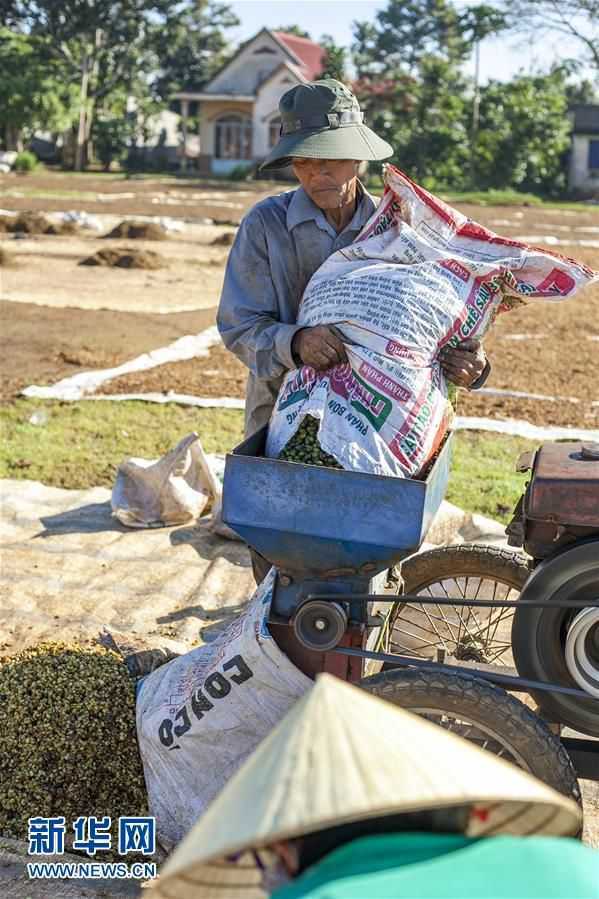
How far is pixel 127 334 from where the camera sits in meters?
11.1

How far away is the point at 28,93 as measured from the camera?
46.4m

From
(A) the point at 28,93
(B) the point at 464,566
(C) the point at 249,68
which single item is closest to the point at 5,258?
(B) the point at 464,566

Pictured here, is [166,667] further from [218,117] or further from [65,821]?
[218,117]

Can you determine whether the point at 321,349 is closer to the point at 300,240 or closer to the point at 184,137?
the point at 300,240

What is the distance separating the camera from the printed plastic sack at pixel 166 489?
230 inches

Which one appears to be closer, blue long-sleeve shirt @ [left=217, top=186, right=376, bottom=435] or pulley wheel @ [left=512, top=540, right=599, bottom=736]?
pulley wheel @ [left=512, top=540, right=599, bottom=736]

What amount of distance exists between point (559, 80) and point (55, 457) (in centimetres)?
4318

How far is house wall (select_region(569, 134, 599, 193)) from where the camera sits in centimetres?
4519

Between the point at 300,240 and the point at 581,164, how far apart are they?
44830 mm

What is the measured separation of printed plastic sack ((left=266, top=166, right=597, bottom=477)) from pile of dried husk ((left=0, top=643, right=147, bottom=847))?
970mm

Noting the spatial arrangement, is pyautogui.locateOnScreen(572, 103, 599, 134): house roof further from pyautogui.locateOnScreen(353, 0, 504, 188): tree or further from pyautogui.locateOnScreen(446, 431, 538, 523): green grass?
pyautogui.locateOnScreen(446, 431, 538, 523): green grass

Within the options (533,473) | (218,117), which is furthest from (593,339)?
(218,117)

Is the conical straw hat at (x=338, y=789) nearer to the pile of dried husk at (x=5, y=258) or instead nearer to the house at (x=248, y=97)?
the pile of dried husk at (x=5, y=258)

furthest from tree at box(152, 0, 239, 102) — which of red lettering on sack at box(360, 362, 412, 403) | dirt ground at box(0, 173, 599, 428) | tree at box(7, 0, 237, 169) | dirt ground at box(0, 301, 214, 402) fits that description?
red lettering on sack at box(360, 362, 412, 403)
